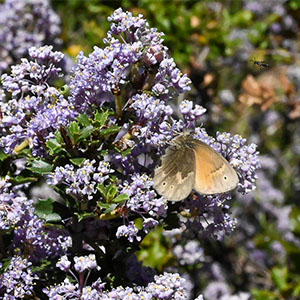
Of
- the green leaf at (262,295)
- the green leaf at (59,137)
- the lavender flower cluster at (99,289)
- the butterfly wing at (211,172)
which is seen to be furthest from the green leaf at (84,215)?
the green leaf at (262,295)

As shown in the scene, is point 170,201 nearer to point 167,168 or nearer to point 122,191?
point 167,168

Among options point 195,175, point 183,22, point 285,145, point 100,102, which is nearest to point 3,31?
point 183,22

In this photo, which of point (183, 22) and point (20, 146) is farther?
point (183, 22)

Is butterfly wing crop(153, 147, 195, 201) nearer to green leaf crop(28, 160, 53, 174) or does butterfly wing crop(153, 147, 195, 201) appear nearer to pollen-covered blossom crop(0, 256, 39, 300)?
green leaf crop(28, 160, 53, 174)

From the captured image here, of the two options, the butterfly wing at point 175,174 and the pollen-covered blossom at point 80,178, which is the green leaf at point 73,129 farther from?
the butterfly wing at point 175,174

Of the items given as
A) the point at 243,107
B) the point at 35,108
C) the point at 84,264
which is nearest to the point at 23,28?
the point at 35,108

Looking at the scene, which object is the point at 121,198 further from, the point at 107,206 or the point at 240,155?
the point at 240,155

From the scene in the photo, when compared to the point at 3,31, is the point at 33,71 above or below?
below
